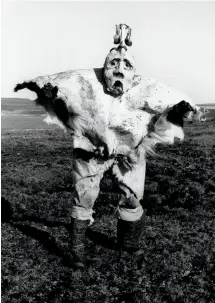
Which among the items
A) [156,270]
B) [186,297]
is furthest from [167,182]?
[186,297]

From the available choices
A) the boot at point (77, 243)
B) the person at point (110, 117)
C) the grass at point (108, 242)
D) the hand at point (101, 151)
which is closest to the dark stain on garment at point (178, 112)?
the person at point (110, 117)

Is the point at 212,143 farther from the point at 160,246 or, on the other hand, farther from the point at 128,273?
the point at 128,273

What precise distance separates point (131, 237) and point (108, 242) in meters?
0.54

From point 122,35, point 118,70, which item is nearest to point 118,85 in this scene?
point 118,70

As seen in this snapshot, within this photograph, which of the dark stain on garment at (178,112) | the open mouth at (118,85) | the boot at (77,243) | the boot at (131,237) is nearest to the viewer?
the dark stain on garment at (178,112)

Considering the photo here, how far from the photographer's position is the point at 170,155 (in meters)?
9.30

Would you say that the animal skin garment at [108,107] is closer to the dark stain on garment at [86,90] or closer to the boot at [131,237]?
the dark stain on garment at [86,90]

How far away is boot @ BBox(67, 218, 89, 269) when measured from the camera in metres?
3.87

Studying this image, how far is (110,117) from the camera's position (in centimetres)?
361

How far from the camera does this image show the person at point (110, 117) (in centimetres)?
359

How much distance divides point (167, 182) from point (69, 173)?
2.02 metres

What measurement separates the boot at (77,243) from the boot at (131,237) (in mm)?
463

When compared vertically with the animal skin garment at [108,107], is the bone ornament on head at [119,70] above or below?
above

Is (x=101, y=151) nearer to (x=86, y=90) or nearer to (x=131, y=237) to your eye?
(x=86, y=90)
